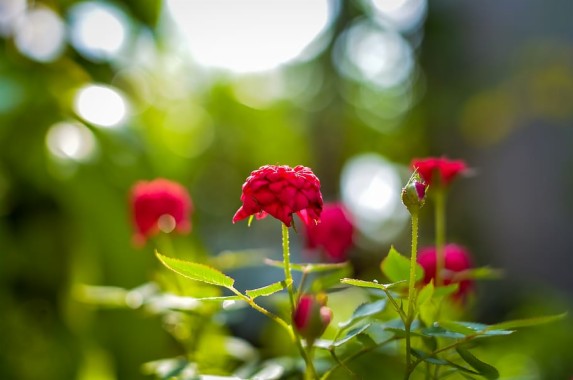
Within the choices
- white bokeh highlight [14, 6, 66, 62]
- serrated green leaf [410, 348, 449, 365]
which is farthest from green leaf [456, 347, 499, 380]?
white bokeh highlight [14, 6, 66, 62]

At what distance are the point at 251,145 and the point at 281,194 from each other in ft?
7.29

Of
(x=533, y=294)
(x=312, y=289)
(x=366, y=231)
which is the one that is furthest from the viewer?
(x=366, y=231)

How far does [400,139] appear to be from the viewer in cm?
259

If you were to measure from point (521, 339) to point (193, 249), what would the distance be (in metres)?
0.53

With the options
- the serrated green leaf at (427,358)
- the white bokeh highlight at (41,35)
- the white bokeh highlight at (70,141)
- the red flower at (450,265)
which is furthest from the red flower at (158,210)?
the white bokeh highlight at (41,35)

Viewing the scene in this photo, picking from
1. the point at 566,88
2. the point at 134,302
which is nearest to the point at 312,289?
the point at 134,302

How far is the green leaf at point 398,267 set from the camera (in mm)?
465

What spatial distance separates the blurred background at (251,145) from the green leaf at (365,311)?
9.1 inches

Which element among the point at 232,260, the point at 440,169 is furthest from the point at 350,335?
the point at 232,260

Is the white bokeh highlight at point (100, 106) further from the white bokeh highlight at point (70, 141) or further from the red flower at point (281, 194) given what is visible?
the red flower at point (281, 194)

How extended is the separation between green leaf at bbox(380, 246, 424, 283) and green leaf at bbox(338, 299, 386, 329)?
20 mm

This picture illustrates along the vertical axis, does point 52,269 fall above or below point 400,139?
below

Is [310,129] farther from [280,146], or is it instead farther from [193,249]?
[193,249]

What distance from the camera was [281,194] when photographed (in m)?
0.42
